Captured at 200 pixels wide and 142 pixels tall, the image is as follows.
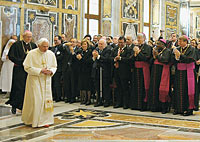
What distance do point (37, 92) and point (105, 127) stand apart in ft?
4.65

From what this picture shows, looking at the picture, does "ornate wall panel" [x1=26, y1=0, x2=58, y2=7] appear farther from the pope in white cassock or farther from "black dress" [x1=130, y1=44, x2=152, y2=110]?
the pope in white cassock

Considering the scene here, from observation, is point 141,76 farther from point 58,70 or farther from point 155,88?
point 58,70

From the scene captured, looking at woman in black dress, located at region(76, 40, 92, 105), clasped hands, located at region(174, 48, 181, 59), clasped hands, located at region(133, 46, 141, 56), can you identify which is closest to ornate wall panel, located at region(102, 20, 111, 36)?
woman in black dress, located at region(76, 40, 92, 105)

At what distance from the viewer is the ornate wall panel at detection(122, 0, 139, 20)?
16609mm

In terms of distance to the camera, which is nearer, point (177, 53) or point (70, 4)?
point (177, 53)

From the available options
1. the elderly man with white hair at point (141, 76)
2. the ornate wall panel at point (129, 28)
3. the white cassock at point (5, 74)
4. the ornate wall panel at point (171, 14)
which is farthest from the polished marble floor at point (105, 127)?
the ornate wall panel at point (171, 14)

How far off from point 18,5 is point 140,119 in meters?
6.61

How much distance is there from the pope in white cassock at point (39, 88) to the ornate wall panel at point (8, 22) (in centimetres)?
516

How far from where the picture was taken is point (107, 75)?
9078mm

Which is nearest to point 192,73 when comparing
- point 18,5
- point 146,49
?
point 146,49

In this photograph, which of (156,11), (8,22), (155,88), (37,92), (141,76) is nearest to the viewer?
(37,92)

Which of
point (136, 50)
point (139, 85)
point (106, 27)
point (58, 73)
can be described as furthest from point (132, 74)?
point (106, 27)

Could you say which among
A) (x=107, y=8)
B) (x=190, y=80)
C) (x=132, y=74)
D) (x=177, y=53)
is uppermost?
(x=107, y=8)

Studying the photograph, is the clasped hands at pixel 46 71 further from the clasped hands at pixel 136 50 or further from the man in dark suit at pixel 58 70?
the man in dark suit at pixel 58 70
